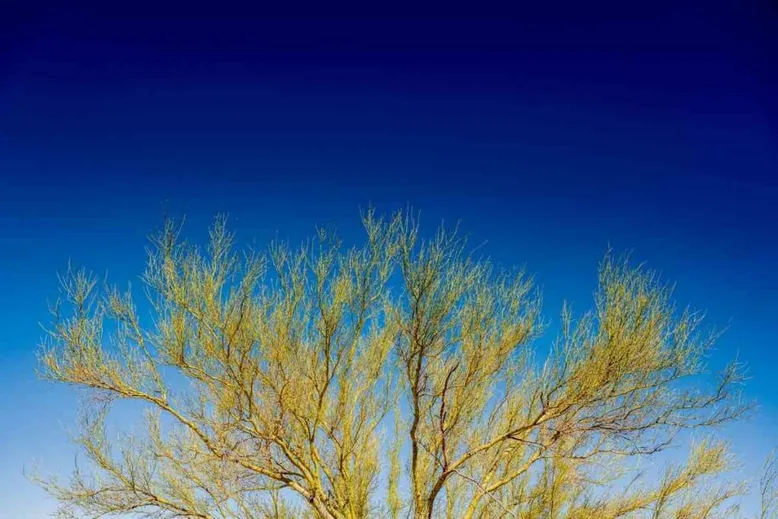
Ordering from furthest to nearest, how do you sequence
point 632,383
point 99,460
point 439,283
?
point 99,460
point 632,383
point 439,283

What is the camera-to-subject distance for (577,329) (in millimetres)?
7742

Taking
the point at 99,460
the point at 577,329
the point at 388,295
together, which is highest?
the point at 388,295

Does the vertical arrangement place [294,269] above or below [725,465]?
above

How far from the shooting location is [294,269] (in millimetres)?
7930

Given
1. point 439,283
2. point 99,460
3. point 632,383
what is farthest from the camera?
point 99,460

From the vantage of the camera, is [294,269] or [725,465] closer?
[294,269]

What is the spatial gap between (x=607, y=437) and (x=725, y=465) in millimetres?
2270

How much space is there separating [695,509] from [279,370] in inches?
232

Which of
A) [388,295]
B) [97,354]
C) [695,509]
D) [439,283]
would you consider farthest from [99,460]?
[695,509]

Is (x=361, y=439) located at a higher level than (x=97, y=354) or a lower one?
lower

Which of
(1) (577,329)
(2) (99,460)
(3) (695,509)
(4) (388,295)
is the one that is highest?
(4) (388,295)

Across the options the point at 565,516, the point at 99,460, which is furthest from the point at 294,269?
the point at 565,516

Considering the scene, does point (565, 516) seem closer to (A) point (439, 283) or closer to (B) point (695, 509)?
(B) point (695, 509)

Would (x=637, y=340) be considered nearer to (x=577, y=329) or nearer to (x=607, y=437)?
(x=577, y=329)
